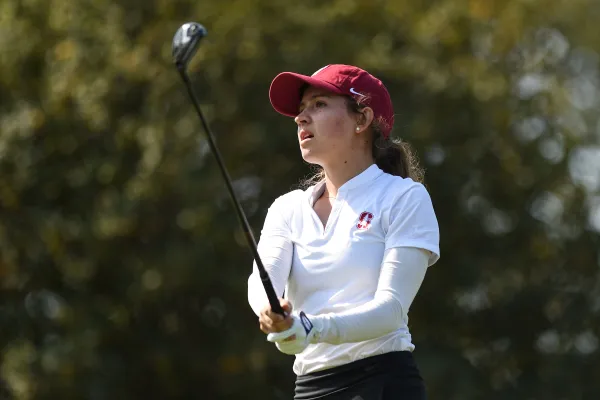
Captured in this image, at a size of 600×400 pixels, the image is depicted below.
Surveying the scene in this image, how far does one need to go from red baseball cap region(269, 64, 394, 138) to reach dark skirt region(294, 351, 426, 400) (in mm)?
881

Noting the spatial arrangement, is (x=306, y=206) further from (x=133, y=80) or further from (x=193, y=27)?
(x=133, y=80)

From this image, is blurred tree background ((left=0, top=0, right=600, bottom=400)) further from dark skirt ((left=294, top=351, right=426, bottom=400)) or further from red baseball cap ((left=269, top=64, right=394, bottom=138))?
dark skirt ((left=294, top=351, right=426, bottom=400))

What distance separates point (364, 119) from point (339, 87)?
164mm

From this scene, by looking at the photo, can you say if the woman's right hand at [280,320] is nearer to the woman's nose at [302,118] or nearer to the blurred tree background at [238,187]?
the woman's nose at [302,118]

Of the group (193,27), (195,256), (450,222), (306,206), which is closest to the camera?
(193,27)

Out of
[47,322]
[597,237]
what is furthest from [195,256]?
[597,237]

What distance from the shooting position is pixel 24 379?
50.7 ft

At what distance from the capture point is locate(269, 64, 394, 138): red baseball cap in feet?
14.4

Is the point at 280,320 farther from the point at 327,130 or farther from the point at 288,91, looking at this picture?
the point at 288,91

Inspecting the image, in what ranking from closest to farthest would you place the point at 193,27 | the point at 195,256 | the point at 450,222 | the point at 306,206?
the point at 193,27 → the point at 306,206 → the point at 195,256 → the point at 450,222

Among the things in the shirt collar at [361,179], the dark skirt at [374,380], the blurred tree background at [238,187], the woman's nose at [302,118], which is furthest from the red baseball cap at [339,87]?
the blurred tree background at [238,187]

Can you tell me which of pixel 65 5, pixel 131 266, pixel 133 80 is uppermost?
pixel 65 5

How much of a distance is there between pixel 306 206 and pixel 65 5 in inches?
510

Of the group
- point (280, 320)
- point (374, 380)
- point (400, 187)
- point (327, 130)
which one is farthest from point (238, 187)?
point (280, 320)
